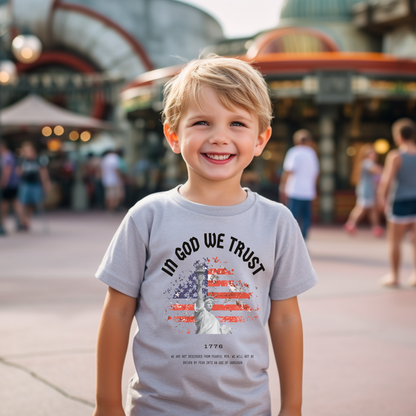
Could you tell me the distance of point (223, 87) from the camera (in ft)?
5.54

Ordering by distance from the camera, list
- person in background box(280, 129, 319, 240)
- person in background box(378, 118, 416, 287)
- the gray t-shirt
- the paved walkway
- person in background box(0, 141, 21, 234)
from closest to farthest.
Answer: the gray t-shirt < the paved walkway < person in background box(378, 118, 416, 287) < person in background box(280, 129, 319, 240) < person in background box(0, 141, 21, 234)

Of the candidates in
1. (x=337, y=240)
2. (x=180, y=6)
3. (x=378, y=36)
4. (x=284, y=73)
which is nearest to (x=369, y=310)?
(x=337, y=240)

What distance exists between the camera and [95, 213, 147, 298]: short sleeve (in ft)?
5.68

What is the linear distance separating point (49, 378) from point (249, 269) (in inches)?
81.6

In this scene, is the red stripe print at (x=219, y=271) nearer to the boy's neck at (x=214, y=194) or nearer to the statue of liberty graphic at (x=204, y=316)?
the statue of liberty graphic at (x=204, y=316)

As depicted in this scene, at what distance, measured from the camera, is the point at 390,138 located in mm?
17031

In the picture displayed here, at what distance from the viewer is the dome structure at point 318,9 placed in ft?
78.8

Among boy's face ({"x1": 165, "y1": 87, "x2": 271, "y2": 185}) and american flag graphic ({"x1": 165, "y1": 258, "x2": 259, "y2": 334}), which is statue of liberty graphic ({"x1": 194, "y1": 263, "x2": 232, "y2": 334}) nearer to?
american flag graphic ({"x1": 165, "y1": 258, "x2": 259, "y2": 334})

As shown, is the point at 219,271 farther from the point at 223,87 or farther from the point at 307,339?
the point at 307,339

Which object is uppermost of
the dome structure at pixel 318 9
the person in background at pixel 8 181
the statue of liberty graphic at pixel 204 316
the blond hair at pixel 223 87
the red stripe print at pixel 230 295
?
the dome structure at pixel 318 9

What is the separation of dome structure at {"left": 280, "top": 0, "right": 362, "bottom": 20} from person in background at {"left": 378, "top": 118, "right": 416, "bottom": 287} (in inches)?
748

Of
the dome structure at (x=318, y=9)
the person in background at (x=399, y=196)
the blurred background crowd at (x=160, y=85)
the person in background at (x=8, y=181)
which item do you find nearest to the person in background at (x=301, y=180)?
the blurred background crowd at (x=160, y=85)

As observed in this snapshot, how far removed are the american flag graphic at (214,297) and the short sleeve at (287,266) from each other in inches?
5.6

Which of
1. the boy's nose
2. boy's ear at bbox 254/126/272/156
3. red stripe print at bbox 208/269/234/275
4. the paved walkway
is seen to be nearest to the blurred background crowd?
the paved walkway
